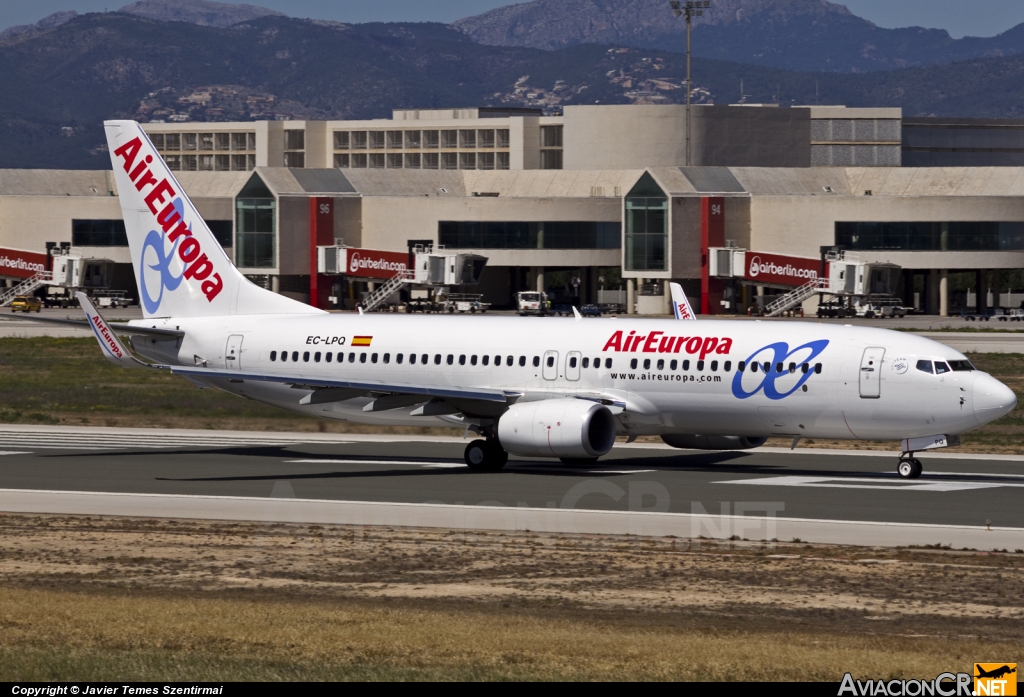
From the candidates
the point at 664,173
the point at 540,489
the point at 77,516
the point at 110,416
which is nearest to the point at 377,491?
the point at 540,489

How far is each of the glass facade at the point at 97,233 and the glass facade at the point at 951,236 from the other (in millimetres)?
76574

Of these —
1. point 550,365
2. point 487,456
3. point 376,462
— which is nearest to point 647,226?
point 376,462

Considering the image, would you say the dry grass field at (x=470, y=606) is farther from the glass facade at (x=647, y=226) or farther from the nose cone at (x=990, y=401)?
the glass facade at (x=647, y=226)

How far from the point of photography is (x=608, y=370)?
4188cm

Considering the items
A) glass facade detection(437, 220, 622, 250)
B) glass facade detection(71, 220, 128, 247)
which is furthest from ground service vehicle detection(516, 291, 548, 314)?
glass facade detection(71, 220, 128, 247)

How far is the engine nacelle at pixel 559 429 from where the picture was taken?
3981 cm

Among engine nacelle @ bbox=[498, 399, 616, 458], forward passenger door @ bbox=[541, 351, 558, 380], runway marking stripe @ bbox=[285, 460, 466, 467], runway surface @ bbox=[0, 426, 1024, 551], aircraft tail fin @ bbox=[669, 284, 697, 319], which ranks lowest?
runway marking stripe @ bbox=[285, 460, 466, 467]

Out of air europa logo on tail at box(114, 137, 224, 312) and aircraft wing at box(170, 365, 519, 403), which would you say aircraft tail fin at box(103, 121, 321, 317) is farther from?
aircraft wing at box(170, 365, 519, 403)

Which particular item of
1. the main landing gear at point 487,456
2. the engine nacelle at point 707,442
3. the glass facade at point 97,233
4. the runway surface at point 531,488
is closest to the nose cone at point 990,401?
the runway surface at point 531,488

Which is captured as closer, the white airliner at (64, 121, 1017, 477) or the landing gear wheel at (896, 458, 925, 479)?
the white airliner at (64, 121, 1017, 477)

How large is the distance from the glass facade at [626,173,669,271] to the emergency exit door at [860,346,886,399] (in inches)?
4240

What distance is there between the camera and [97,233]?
541 feet

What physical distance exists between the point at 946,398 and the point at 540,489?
33.0ft

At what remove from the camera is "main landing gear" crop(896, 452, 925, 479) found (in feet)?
131
